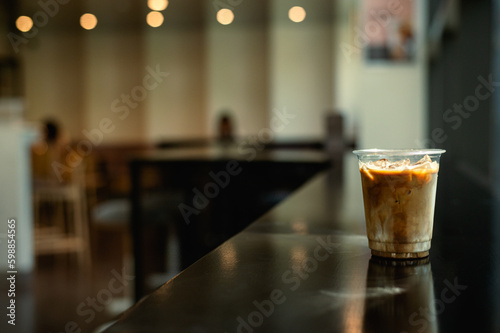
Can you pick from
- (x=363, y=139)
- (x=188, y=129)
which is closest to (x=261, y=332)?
(x=363, y=139)

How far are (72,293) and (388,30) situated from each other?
3.10m

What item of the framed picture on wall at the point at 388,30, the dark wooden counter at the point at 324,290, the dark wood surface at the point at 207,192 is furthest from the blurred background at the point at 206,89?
the dark wooden counter at the point at 324,290

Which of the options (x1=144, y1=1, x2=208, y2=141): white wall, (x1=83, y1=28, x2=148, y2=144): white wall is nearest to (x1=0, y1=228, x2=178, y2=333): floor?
(x1=144, y1=1, x2=208, y2=141): white wall

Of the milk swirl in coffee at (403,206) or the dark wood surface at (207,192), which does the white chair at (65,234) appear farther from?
the milk swirl in coffee at (403,206)

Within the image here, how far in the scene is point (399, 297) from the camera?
574mm

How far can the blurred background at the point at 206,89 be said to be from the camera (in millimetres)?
3150

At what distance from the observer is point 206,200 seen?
334 centimetres

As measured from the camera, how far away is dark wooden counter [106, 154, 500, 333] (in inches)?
19.6

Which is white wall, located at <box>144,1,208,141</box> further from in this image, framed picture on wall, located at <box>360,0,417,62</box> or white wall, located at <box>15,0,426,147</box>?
framed picture on wall, located at <box>360,0,417,62</box>

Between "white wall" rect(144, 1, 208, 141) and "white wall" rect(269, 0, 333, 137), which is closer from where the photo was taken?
"white wall" rect(269, 0, 333, 137)

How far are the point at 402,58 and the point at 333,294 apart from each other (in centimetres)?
416

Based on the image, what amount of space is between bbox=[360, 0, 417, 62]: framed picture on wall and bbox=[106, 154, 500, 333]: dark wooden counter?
12.0ft

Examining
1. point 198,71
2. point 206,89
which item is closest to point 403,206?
point 206,89

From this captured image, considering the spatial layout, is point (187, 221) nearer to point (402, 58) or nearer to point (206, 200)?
point (206, 200)
